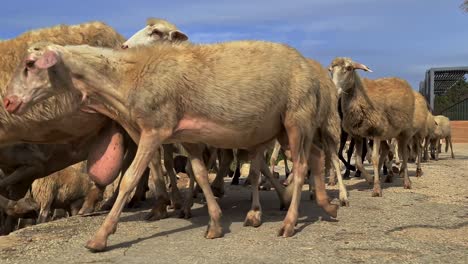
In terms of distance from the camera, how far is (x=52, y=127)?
6.39m

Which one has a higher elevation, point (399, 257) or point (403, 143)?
point (403, 143)

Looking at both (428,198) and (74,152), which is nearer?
(74,152)

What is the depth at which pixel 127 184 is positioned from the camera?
5227 mm

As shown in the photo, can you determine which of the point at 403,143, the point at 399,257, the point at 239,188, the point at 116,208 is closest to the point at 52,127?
the point at 116,208

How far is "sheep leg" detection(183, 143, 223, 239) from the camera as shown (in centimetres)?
573

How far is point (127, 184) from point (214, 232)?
3.59 feet

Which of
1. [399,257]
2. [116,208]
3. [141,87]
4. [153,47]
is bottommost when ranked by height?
[399,257]

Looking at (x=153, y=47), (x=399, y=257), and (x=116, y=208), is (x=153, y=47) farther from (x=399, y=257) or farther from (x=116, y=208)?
(x=399, y=257)

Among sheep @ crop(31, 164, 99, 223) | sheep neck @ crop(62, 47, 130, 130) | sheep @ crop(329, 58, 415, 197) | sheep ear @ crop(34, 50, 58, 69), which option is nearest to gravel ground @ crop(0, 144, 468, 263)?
sheep neck @ crop(62, 47, 130, 130)

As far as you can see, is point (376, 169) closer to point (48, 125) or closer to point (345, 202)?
point (345, 202)

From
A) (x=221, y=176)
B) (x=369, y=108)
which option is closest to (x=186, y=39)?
(x=221, y=176)

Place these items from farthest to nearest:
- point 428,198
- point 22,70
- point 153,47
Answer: point 428,198 → point 153,47 → point 22,70

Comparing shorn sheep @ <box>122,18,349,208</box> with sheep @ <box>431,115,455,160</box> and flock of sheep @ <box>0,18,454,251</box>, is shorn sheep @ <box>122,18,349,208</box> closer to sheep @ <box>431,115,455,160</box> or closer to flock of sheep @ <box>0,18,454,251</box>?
flock of sheep @ <box>0,18,454,251</box>

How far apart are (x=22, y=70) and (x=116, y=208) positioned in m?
1.59
